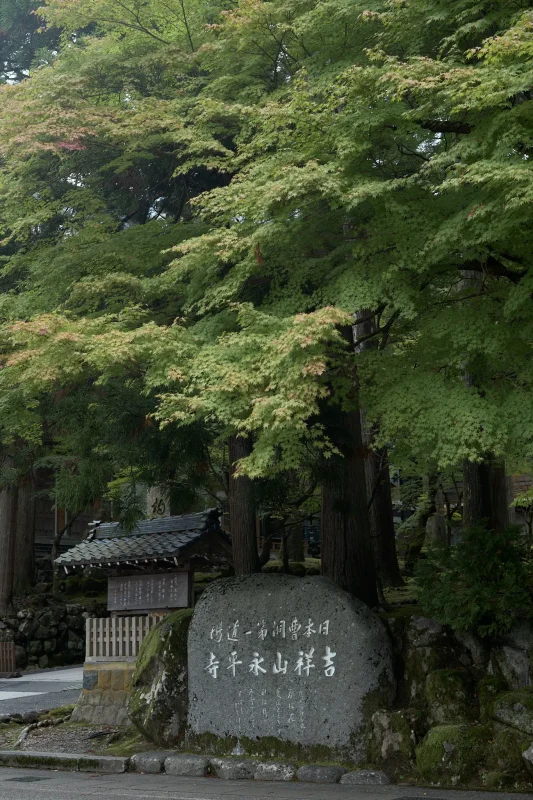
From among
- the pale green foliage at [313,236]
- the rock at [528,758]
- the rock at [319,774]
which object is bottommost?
the rock at [319,774]

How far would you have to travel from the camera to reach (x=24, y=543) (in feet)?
96.3

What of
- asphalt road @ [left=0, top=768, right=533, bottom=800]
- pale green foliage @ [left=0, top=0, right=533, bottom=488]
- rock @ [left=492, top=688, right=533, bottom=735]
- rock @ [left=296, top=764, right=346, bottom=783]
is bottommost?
asphalt road @ [left=0, top=768, right=533, bottom=800]

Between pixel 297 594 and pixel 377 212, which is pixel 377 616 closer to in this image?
pixel 297 594

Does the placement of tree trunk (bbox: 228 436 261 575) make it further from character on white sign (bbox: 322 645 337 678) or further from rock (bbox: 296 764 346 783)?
rock (bbox: 296 764 346 783)

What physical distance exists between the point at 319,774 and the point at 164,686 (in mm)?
2937

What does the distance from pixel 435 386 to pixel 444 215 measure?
213 centimetres

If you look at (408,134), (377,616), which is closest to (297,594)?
(377,616)

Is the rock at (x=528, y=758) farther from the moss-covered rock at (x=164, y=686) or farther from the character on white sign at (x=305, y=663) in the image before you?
the moss-covered rock at (x=164, y=686)

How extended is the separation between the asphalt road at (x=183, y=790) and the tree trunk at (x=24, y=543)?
18499 mm

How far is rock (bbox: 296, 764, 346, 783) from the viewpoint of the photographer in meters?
9.74

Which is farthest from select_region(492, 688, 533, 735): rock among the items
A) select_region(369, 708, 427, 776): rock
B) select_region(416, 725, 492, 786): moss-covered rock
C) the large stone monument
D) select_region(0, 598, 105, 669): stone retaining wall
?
select_region(0, 598, 105, 669): stone retaining wall

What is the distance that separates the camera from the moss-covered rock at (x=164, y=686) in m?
11.7

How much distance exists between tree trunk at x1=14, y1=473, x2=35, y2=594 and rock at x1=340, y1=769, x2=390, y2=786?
20.9m

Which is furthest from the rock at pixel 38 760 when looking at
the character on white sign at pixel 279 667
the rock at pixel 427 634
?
the rock at pixel 427 634
